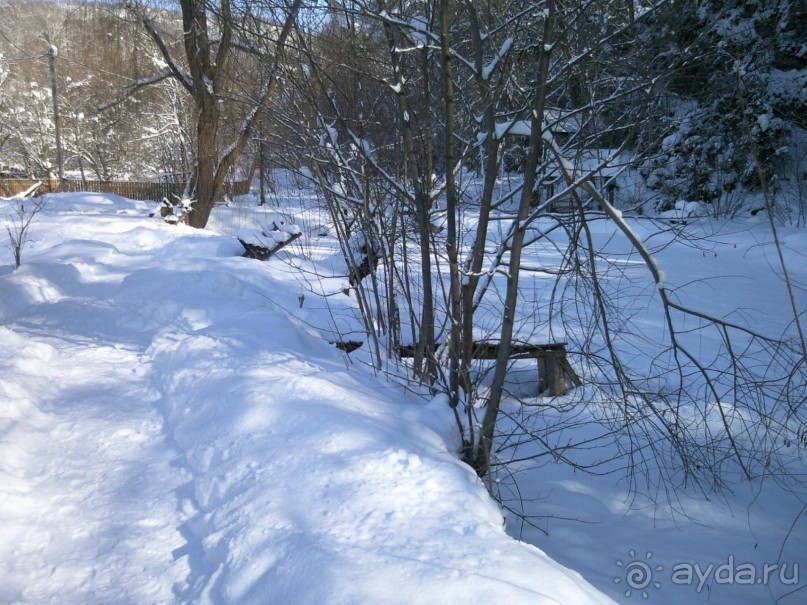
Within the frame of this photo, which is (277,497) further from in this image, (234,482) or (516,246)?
(516,246)

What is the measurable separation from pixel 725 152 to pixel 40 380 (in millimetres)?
17177

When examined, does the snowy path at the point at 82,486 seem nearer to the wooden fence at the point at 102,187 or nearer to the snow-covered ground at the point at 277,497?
the snow-covered ground at the point at 277,497

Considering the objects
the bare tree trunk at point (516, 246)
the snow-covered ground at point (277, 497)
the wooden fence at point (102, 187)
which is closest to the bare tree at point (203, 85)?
the snow-covered ground at point (277, 497)

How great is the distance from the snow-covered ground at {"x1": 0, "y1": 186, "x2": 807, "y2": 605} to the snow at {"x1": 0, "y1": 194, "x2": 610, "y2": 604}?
0.01 m

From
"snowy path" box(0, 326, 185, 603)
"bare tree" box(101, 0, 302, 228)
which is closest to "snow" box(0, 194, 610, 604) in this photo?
"snowy path" box(0, 326, 185, 603)

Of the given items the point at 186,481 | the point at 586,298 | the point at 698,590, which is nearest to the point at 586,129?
the point at 586,298

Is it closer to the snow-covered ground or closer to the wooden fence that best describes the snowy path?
the snow-covered ground

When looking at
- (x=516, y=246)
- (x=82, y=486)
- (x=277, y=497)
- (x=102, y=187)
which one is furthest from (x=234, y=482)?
(x=102, y=187)

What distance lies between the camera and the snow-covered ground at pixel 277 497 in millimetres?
2383

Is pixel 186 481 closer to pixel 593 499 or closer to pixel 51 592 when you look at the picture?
pixel 51 592

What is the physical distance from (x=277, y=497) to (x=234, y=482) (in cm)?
31

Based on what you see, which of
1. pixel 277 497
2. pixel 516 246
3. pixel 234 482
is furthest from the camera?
pixel 516 246

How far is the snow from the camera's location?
2318 mm

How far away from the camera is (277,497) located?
9.12 feet
